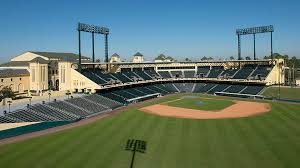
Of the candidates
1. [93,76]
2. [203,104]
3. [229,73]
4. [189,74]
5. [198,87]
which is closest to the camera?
→ [203,104]

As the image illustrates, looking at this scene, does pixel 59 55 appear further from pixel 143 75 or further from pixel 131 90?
pixel 131 90

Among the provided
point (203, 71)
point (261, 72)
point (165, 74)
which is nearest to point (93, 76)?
point (165, 74)

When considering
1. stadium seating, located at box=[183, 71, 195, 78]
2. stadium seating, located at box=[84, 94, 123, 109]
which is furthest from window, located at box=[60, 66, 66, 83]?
stadium seating, located at box=[183, 71, 195, 78]

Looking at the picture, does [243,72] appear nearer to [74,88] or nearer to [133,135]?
[74,88]

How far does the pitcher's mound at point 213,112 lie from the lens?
56656mm

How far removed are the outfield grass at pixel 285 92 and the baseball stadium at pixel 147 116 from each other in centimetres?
25

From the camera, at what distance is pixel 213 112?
60562 millimetres

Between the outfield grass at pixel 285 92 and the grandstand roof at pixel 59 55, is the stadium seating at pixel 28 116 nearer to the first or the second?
the grandstand roof at pixel 59 55

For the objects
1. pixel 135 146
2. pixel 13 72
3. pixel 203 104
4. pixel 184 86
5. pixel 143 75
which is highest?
pixel 13 72

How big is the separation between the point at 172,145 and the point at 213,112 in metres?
26.8

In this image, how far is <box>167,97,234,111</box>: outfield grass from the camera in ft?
219

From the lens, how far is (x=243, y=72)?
9625cm

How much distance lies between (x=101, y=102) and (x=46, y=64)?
25.1m

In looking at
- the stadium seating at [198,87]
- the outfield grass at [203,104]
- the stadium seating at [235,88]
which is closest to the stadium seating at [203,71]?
the stadium seating at [198,87]
